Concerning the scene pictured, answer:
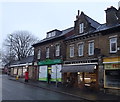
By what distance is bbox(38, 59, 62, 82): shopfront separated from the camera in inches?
1031

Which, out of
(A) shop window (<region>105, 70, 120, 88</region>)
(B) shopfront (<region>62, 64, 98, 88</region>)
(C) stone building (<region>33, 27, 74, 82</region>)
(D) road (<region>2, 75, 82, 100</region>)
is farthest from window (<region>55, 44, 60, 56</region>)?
(A) shop window (<region>105, 70, 120, 88</region>)

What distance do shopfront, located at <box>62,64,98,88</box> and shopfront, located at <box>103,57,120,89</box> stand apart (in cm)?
151

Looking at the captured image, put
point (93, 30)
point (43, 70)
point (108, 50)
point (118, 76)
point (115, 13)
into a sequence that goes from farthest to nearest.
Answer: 1. point (43, 70)
2. point (93, 30)
3. point (115, 13)
4. point (108, 50)
5. point (118, 76)

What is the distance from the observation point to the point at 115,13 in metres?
20.6

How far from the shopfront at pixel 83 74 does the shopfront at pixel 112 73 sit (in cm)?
151

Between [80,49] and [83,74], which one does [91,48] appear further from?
[83,74]

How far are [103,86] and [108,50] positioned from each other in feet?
13.1

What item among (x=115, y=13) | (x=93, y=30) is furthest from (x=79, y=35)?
(x=115, y=13)

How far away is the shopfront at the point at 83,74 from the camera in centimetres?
2027

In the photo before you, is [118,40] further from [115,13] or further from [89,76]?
[89,76]

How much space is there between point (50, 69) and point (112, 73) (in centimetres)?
1222

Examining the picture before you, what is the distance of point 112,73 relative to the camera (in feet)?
59.9

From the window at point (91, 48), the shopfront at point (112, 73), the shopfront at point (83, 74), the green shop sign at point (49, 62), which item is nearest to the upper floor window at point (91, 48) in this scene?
the window at point (91, 48)

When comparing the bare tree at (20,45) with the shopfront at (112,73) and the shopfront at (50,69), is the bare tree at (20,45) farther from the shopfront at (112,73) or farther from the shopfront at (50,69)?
the shopfront at (112,73)
